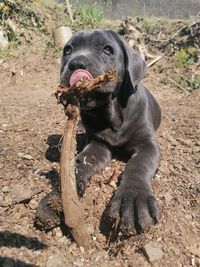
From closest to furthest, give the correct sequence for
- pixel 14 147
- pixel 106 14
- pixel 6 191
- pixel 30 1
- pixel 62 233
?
pixel 62 233 → pixel 6 191 → pixel 14 147 → pixel 30 1 → pixel 106 14

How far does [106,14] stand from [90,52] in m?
8.60

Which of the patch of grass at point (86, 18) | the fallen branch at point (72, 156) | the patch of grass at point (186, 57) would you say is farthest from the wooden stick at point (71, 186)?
the patch of grass at point (86, 18)

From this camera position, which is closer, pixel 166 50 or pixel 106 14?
pixel 166 50

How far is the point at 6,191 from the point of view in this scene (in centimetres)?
325

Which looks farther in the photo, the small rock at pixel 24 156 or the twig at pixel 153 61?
the twig at pixel 153 61

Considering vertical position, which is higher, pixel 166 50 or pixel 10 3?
pixel 10 3

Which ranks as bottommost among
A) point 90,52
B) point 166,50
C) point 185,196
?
point 166,50

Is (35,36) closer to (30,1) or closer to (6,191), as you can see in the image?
(30,1)

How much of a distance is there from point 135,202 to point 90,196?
52 cm

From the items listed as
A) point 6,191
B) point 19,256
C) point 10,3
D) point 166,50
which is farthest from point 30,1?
point 19,256

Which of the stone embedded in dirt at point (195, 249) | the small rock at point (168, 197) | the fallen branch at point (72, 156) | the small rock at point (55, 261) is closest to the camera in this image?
the fallen branch at point (72, 156)

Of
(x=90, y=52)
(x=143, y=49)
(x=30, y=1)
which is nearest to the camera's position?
(x=90, y=52)

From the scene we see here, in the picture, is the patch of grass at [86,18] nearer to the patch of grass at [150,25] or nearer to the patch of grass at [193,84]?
the patch of grass at [150,25]

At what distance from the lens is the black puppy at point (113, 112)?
3.16 m
